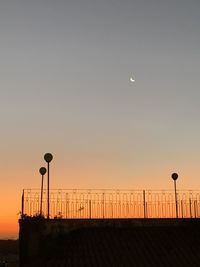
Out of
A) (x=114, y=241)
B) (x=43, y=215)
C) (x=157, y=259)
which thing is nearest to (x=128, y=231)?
→ (x=114, y=241)

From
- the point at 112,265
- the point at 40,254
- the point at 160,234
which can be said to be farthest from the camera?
the point at 160,234

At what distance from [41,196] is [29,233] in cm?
248

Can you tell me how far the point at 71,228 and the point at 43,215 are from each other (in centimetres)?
168

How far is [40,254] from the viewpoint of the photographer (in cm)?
2308

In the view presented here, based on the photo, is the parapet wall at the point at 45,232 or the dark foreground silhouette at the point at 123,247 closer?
the dark foreground silhouette at the point at 123,247

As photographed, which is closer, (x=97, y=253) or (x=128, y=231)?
(x=97, y=253)

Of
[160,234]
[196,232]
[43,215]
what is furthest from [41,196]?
[196,232]

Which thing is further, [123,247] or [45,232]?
[45,232]

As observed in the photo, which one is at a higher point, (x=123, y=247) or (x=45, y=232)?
→ (x=45, y=232)

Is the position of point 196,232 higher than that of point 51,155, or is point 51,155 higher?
point 51,155

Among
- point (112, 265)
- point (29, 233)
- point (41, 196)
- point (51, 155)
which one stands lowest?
point (112, 265)

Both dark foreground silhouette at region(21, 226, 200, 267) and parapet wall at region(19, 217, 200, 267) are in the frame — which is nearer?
dark foreground silhouette at region(21, 226, 200, 267)

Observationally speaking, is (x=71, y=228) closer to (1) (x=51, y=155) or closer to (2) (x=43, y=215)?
(2) (x=43, y=215)

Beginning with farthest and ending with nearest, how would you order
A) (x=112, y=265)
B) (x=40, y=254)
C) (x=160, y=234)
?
(x=160, y=234) < (x=40, y=254) < (x=112, y=265)
